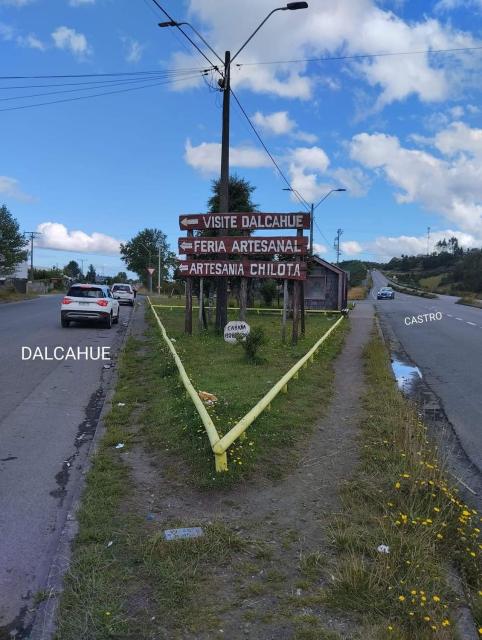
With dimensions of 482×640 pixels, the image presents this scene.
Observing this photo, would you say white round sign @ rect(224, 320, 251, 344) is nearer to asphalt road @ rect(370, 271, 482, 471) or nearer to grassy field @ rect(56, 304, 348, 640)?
grassy field @ rect(56, 304, 348, 640)

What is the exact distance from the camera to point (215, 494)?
16.7 feet

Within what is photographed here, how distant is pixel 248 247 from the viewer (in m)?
16.4

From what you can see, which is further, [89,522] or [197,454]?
[197,454]

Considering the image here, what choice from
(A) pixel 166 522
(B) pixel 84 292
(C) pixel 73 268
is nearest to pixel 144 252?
(C) pixel 73 268

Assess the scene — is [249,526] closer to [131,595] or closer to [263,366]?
[131,595]

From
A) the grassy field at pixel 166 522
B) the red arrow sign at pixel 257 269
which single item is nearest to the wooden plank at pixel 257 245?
the red arrow sign at pixel 257 269

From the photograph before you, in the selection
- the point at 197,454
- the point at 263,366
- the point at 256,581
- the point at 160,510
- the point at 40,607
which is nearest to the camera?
the point at 40,607

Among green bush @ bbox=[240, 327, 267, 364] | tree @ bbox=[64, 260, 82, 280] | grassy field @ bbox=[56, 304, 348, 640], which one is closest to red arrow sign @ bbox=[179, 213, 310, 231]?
green bush @ bbox=[240, 327, 267, 364]

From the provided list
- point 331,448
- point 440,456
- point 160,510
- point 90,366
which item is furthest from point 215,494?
point 90,366

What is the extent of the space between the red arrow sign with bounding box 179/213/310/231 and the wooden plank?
0.40 m

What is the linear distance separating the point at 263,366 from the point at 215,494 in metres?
6.76

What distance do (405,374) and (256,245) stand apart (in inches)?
228

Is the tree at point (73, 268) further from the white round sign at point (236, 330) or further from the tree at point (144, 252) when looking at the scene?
the white round sign at point (236, 330)

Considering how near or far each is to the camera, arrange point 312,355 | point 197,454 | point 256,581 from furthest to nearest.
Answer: point 312,355 → point 197,454 → point 256,581
